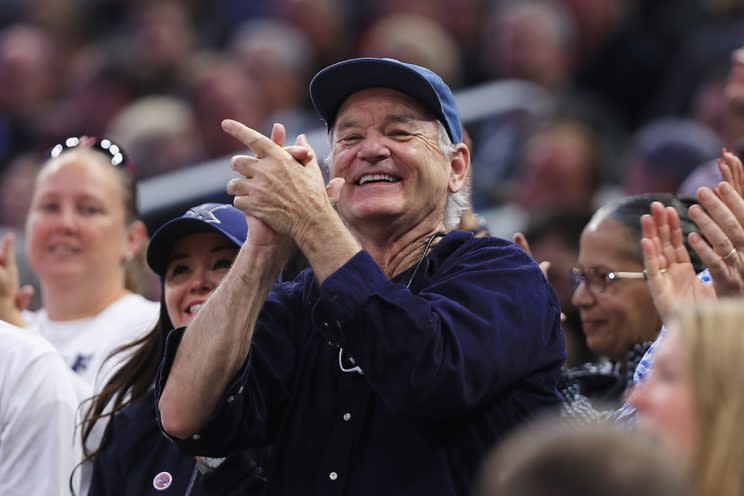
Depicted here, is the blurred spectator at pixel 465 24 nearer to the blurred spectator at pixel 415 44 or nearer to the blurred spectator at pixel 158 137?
the blurred spectator at pixel 415 44

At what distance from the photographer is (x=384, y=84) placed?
3.33 metres

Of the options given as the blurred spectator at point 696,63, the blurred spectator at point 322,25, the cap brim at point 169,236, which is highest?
the blurred spectator at point 322,25

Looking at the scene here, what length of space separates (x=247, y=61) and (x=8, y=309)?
15.7ft

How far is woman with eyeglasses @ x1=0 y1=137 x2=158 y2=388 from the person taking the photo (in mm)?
4723

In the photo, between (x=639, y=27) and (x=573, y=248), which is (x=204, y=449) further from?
(x=639, y=27)

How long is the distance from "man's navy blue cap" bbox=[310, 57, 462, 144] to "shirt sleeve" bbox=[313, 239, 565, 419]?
1.54 feet

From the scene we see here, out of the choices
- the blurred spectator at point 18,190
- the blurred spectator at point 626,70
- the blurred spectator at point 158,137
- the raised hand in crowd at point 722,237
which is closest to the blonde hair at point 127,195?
the raised hand in crowd at point 722,237

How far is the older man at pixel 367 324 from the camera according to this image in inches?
115

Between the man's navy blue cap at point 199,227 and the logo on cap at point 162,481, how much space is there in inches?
23.2

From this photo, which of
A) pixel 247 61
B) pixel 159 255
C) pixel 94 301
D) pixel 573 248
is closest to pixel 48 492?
pixel 159 255

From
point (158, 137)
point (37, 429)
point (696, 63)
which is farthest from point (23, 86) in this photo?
point (37, 429)

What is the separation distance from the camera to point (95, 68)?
945 cm

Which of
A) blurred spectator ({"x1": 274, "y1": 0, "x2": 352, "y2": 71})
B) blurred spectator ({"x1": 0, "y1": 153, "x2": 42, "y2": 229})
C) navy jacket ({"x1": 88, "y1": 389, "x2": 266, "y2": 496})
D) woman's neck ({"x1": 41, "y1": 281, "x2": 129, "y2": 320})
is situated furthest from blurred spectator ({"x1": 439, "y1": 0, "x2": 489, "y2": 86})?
navy jacket ({"x1": 88, "y1": 389, "x2": 266, "y2": 496})

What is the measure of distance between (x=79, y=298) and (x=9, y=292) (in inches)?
13.9
